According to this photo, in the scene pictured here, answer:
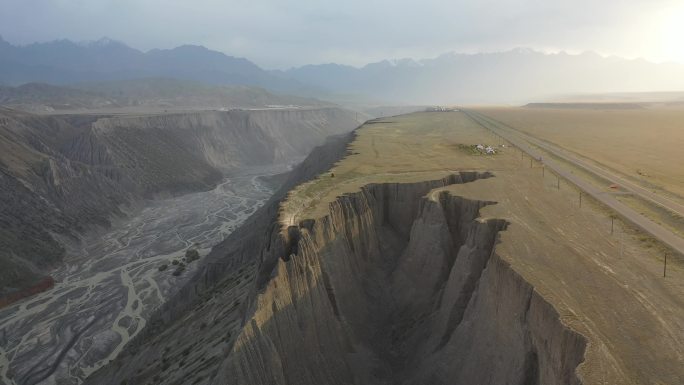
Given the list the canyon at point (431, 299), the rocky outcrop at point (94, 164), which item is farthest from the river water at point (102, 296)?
the canyon at point (431, 299)

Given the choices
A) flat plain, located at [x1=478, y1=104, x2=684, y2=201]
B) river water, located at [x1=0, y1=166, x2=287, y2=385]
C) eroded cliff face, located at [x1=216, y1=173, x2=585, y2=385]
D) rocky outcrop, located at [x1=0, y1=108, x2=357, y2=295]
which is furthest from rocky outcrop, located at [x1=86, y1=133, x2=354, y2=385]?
flat plain, located at [x1=478, y1=104, x2=684, y2=201]

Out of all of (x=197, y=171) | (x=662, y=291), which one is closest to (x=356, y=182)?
(x=662, y=291)

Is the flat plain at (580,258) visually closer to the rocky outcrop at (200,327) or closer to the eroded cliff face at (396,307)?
the eroded cliff face at (396,307)

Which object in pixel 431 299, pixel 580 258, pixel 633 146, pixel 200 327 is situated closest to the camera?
pixel 580 258

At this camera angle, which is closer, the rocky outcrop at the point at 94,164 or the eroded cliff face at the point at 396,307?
the eroded cliff face at the point at 396,307

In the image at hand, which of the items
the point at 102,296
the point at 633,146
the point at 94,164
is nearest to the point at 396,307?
the point at 102,296

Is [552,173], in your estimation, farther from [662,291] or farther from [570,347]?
[570,347]

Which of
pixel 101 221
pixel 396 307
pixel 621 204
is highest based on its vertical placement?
pixel 621 204

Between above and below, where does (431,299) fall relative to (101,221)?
above

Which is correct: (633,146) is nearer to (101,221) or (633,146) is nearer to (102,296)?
(102,296)
